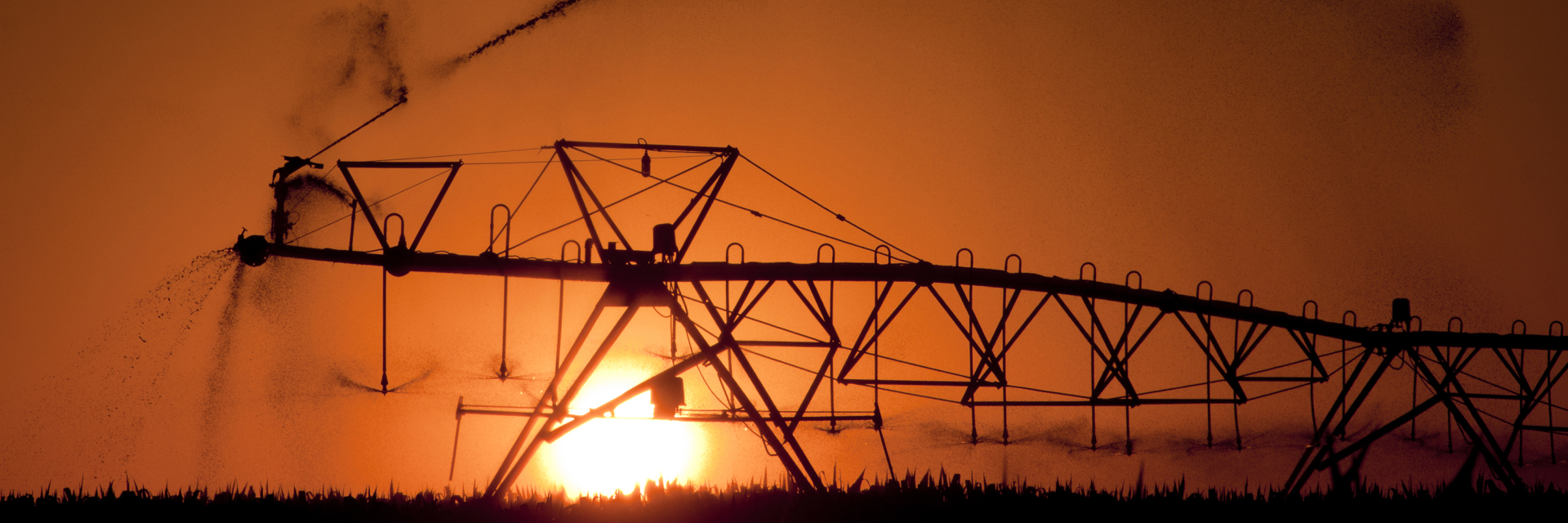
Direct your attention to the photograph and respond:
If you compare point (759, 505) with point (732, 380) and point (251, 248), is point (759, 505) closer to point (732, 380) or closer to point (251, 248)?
point (732, 380)

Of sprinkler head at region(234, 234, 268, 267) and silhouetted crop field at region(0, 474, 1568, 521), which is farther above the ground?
sprinkler head at region(234, 234, 268, 267)

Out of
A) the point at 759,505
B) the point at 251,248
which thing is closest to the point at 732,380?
the point at 759,505

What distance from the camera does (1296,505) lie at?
19703 mm

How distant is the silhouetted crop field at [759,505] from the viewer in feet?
57.9

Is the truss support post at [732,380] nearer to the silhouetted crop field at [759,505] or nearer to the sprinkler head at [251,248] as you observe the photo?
the silhouetted crop field at [759,505]

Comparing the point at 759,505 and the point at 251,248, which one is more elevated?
the point at 251,248

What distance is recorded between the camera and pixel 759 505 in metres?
18.3

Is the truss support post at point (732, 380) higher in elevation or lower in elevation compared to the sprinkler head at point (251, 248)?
lower

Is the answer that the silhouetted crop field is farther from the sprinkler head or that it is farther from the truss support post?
the sprinkler head

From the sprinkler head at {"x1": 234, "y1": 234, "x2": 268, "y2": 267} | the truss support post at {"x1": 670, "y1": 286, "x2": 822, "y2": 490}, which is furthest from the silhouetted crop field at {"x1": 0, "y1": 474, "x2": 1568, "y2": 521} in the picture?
the sprinkler head at {"x1": 234, "y1": 234, "x2": 268, "y2": 267}

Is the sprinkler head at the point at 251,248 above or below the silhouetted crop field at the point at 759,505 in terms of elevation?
above

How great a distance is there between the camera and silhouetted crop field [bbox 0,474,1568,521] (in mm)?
17656

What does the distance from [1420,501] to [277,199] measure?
2007cm

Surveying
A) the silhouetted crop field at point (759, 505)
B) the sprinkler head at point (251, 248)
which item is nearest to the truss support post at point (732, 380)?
the silhouetted crop field at point (759, 505)
